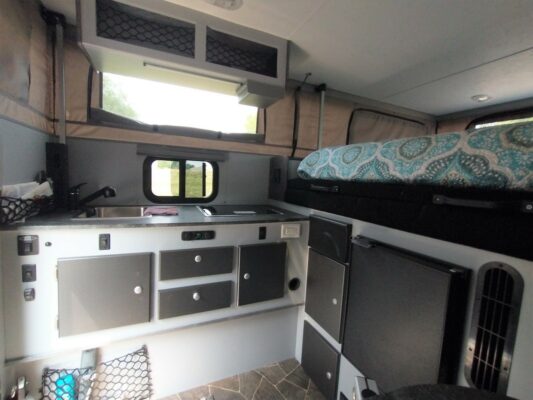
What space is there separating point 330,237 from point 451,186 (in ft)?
2.21

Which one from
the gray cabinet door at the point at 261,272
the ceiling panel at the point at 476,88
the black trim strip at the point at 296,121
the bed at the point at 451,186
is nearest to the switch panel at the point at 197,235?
the gray cabinet door at the point at 261,272

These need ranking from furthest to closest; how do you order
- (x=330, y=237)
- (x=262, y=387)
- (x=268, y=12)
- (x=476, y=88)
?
(x=476, y=88) → (x=262, y=387) → (x=330, y=237) → (x=268, y=12)

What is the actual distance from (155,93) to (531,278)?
2269 millimetres

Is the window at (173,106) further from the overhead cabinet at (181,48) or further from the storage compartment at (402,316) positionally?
the storage compartment at (402,316)

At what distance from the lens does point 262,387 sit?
1.54m

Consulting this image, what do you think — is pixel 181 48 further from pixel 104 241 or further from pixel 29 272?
pixel 29 272

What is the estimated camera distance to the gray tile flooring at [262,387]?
147 centimetres

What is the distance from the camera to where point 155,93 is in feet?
6.12

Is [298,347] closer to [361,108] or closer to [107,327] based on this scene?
[107,327]

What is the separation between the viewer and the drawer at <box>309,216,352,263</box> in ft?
4.35

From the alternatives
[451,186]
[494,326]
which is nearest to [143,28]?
[451,186]

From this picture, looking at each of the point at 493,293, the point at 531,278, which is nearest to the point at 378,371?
the point at 493,293

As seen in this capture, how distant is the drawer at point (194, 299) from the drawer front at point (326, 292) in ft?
1.79

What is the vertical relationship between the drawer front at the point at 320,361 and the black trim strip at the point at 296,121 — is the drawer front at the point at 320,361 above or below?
below
